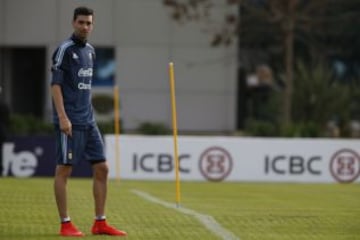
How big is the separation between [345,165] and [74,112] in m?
17.2

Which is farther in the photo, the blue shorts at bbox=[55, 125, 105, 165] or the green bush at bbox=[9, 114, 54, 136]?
the green bush at bbox=[9, 114, 54, 136]

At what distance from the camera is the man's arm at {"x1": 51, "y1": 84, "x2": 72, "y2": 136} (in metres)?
10.2

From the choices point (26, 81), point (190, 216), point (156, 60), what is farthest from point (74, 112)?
point (26, 81)

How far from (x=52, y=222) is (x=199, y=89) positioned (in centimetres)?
2699

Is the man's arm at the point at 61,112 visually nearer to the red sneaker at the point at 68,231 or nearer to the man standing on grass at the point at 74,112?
the man standing on grass at the point at 74,112

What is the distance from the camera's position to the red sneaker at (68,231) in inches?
402

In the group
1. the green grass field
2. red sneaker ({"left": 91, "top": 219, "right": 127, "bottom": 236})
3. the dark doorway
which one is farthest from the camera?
the dark doorway

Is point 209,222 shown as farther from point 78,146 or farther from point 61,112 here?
point 61,112

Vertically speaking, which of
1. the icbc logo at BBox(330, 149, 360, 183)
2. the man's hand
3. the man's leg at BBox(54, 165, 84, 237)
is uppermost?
the man's hand

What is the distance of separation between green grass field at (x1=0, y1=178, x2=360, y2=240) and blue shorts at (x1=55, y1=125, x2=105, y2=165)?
732mm

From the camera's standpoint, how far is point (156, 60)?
3803 cm

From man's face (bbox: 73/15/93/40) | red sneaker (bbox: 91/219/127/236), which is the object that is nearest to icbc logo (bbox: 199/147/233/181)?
red sneaker (bbox: 91/219/127/236)

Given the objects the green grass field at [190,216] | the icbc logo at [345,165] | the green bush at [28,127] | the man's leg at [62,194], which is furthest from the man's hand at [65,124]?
the green bush at [28,127]

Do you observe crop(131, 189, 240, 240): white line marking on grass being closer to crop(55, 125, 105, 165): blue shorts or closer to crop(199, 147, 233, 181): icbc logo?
crop(55, 125, 105, 165): blue shorts
